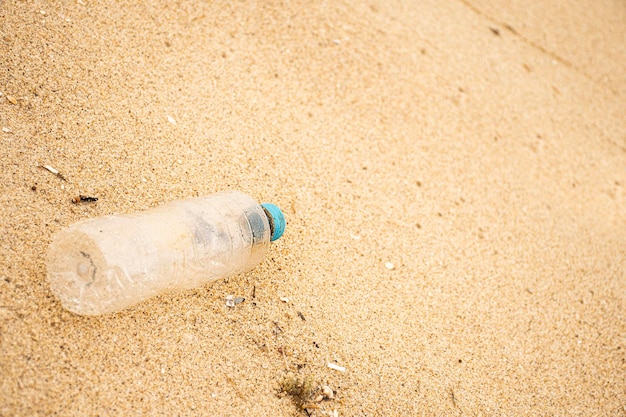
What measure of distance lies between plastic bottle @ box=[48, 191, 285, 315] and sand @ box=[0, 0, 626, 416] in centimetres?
7

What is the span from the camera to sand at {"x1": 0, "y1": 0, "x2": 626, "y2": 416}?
1.60 metres

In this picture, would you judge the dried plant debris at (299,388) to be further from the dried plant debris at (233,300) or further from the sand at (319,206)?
the dried plant debris at (233,300)

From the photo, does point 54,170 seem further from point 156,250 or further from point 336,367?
point 336,367

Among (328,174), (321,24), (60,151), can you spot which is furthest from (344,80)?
(60,151)

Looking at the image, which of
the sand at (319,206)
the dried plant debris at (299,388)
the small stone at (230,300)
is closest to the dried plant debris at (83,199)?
the sand at (319,206)

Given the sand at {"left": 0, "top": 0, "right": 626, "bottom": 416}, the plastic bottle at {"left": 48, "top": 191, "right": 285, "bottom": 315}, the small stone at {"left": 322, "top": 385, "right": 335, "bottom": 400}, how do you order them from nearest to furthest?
the plastic bottle at {"left": 48, "top": 191, "right": 285, "bottom": 315}
the sand at {"left": 0, "top": 0, "right": 626, "bottom": 416}
the small stone at {"left": 322, "top": 385, "right": 335, "bottom": 400}

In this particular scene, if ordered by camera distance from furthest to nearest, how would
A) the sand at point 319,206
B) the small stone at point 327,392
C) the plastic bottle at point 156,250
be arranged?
the small stone at point 327,392 → the sand at point 319,206 → the plastic bottle at point 156,250

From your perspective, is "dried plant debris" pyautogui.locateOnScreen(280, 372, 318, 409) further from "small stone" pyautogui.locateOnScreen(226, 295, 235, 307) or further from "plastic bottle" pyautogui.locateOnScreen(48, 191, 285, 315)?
"plastic bottle" pyautogui.locateOnScreen(48, 191, 285, 315)

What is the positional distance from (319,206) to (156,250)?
85 centimetres

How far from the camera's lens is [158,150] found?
2.04 m

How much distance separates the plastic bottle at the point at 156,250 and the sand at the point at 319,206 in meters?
0.07

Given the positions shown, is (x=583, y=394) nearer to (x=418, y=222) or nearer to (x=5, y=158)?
(x=418, y=222)

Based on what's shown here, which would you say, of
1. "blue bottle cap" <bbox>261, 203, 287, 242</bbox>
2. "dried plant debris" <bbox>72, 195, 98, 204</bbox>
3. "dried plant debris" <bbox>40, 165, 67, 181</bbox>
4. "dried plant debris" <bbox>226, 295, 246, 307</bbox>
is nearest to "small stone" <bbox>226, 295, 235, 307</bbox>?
"dried plant debris" <bbox>226, 295, 246, 307</bbox>

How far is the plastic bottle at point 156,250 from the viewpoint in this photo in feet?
4.91
